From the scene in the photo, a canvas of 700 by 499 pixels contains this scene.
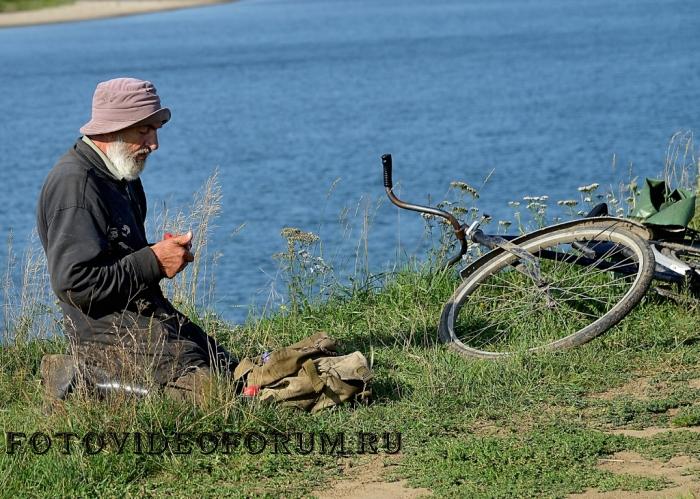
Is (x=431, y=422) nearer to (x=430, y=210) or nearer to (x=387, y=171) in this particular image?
(x=430, y=210)

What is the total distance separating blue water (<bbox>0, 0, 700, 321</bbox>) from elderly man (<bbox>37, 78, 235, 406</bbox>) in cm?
196

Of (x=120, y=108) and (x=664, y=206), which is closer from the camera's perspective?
(x=120, y=108)

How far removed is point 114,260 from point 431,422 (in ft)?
5.87

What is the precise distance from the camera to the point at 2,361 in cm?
701

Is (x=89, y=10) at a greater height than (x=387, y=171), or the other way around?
(x=387, y=171)

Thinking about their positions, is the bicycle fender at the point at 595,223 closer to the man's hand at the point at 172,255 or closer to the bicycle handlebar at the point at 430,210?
the bicycle handlebar at the point at 430,210

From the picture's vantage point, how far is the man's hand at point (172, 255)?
18.9 ft

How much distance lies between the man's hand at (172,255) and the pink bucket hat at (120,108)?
65 centimetres

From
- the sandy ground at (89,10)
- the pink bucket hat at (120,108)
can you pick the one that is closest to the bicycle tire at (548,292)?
the pink bucket hat at (120,108)

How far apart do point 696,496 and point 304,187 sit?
21.0 m

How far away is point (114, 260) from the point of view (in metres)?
5.82

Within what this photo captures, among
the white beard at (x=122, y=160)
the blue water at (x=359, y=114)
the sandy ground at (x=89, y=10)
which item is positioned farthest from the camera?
the sandy ground at (x=89, y=10)

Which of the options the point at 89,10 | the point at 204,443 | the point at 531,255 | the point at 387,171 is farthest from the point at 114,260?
the point at 89,10

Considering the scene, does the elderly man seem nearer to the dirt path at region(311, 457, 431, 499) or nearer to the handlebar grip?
the dirt path at region(311, 457, 431, 499)
